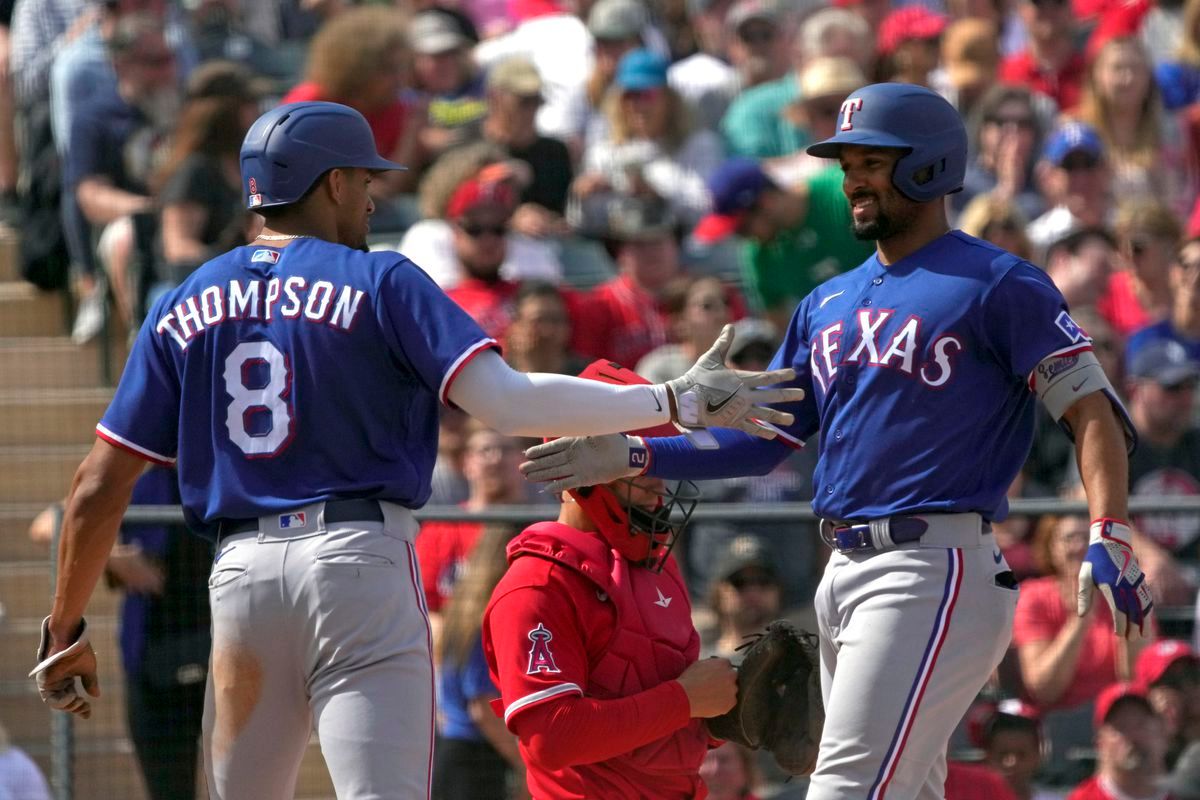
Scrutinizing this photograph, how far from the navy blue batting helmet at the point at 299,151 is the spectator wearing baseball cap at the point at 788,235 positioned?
437cm

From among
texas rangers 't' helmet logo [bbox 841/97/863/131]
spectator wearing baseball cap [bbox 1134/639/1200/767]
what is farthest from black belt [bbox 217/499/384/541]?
spectator wearing baseball cap [bbox 1134/639/1200/767]

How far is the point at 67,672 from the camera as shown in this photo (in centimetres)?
470

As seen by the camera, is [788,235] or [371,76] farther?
[371,76]

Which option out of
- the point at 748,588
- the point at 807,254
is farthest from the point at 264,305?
the point at 807,254

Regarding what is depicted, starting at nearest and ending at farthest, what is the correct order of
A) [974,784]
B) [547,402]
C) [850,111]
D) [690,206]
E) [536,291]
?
1. [547,402]
2. [850,111]
3. [974,784]
4. [536,291]
5. [690,206]

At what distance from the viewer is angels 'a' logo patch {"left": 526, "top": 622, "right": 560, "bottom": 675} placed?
447 centimetres

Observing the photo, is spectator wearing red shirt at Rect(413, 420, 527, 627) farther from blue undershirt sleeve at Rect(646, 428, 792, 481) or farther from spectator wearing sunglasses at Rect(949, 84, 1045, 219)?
spectator wearing sunglasses at Rect(949, 84, 1045, 219)

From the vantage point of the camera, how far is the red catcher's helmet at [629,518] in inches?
187

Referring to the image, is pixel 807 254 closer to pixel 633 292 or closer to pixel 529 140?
pixel 633 292

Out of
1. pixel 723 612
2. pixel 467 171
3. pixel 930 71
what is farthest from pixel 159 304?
pixel 930 71

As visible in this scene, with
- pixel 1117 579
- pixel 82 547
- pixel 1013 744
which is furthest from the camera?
pixel 1013 744

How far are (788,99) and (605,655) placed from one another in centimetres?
574

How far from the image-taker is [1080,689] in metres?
6.76

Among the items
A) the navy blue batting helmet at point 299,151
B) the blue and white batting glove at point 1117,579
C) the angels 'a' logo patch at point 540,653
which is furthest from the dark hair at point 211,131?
the blue and white batting glove at point 1117,579
